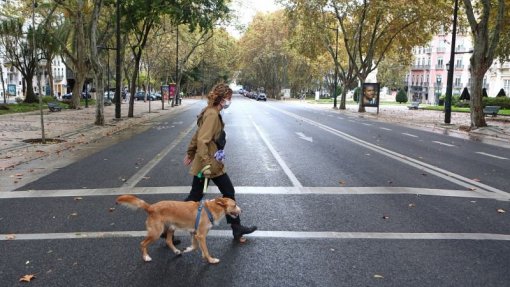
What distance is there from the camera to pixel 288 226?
19.5ft

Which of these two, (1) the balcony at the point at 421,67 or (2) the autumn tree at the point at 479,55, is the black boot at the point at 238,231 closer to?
(2) the autumn tree at the point at 479,55

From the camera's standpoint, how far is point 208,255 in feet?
15.5

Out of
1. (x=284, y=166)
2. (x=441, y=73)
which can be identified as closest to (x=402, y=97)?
(x=441, y=73)

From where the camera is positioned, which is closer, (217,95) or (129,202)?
(129,202)

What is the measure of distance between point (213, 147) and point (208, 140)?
21cm

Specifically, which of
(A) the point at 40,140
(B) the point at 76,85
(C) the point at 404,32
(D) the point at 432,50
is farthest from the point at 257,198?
(D) the point at 432,50

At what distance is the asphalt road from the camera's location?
14.7ft

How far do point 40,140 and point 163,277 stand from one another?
12.3 meters

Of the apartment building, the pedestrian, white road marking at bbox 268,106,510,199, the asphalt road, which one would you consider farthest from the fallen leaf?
the apartment building

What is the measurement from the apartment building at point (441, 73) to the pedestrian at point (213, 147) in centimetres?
7775

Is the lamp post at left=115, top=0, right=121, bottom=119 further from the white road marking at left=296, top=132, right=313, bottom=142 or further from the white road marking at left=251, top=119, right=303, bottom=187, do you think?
the white road marking at left=251, top=119, right=303, bottom=187

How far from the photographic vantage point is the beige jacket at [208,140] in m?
4.96

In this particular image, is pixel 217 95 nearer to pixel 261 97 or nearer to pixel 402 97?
pixel 261 97

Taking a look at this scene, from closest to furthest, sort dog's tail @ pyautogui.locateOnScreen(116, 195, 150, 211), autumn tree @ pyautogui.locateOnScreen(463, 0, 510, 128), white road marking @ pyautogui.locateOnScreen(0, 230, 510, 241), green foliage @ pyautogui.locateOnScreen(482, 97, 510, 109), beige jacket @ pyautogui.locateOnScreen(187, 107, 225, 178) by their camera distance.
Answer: dog's tail @ pyautogui.locateOnScreen(116, 195, 150, 211) < beige jacket @ pyautogui.locateOnScreen(187, 107, 225, 178) < white road marking @ pyautogui.locateOnScreen(0, 230, 510, 241) < autumn tree @ pyautogui.locateOnScreen(463, 0, 510, 128) < green foliage @ pyautogui.locateOnScreen(482, 97, 510, 109)
